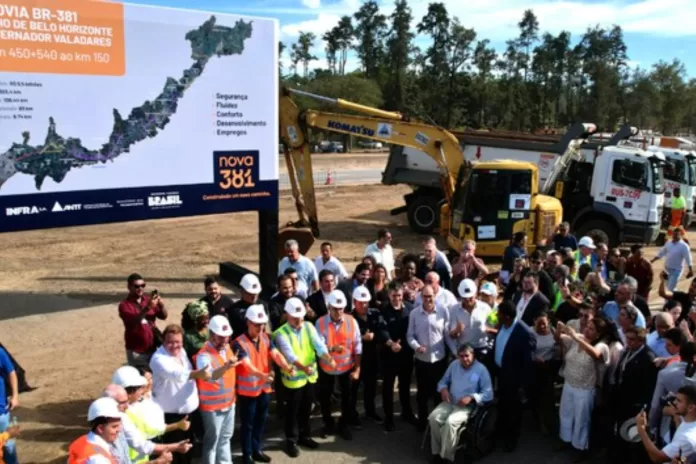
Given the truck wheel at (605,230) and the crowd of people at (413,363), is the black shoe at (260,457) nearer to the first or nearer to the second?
the crowd of people at (413,363)

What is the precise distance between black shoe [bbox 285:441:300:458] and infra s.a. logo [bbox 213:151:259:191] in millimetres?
4436

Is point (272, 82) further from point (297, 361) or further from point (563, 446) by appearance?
point (563, 446)

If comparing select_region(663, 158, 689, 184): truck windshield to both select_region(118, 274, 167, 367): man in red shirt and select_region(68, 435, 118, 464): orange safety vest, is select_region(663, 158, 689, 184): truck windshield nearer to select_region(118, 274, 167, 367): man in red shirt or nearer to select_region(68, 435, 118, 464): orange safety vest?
select_region(118, 274, 167, 367): man in red shirt

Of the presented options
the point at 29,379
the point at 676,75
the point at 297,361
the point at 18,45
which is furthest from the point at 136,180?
the point at 676,75

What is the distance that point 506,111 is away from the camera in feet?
239

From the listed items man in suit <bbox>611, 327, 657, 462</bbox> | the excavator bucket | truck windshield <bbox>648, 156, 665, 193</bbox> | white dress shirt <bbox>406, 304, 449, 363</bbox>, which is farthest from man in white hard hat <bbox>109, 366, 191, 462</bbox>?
truck windshield <bbox>648, 156, 665, 193</bbox>

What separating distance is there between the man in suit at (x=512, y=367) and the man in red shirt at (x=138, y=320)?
3.63m

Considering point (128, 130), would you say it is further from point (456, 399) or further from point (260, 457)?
point (456, 399)

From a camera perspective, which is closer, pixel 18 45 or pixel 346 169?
pixel 18 45

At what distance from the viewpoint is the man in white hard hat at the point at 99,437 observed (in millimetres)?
3602

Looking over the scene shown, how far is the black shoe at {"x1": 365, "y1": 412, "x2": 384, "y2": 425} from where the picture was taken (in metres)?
7.09

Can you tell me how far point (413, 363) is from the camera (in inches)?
279

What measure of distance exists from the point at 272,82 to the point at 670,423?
702cm

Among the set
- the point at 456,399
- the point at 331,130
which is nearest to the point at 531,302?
the point at 456,399
